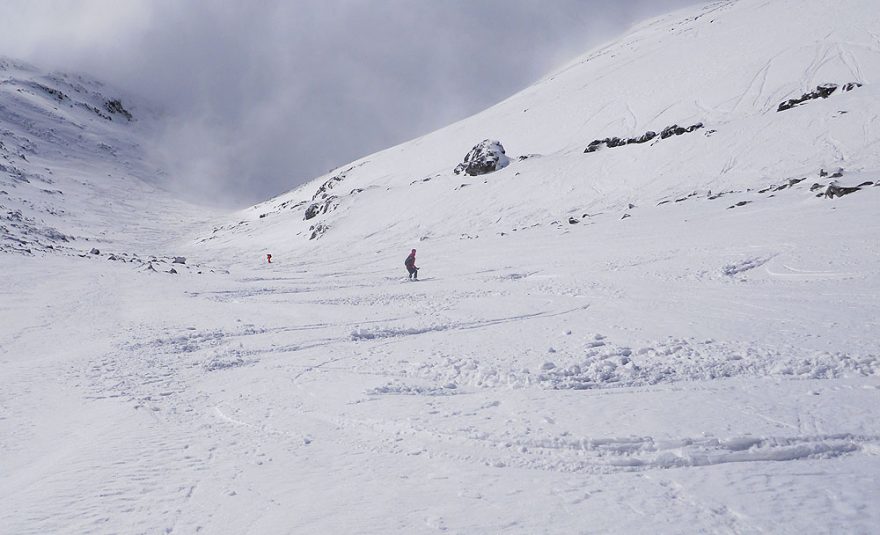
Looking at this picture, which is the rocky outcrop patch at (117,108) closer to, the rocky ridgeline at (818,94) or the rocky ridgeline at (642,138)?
the rocky ridgeline at (642,138)

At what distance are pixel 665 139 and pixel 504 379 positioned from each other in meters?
35.1

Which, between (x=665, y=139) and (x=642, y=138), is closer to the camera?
(x=665, y=139)

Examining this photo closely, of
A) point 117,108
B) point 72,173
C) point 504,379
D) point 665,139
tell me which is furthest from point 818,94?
point 117,108

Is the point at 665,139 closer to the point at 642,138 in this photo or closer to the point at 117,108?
the point at 642,138

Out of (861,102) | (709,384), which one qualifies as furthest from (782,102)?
(709,384)

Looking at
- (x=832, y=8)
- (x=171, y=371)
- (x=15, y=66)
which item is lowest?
(x=171, y=371)

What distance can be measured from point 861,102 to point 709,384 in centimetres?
3312

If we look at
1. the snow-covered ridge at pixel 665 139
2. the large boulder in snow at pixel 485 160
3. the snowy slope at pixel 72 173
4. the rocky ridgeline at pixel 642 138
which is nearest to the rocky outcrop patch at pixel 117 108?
the snowy slope at pixel 72 173

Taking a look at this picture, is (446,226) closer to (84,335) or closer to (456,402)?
(84,335)

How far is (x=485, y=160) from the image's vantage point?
47.2m

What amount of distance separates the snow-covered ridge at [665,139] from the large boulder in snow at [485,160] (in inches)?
59.9

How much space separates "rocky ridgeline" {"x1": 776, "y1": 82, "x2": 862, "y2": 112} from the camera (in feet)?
108

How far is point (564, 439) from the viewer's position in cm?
532

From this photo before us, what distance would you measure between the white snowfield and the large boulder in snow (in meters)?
19.3
